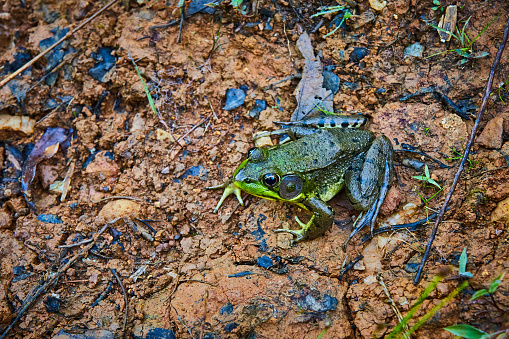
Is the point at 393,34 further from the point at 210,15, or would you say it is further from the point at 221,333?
the point at 221,333

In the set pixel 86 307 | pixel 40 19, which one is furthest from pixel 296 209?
pixel 40 19

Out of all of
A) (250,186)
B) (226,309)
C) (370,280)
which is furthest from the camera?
(250,186)

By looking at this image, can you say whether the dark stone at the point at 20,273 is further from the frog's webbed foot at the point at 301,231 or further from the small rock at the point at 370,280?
the small rock at the point at 370,280

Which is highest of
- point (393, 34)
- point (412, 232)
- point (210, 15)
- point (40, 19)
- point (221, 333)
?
point (40, 19)

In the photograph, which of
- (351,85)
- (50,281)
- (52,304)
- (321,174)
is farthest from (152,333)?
(351,85)

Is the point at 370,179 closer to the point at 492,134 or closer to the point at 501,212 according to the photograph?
the point at 501,212

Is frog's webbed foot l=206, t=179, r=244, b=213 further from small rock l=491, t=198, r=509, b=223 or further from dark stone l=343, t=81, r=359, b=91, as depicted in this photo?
small rock l=491, t=198, r=509, b=223
